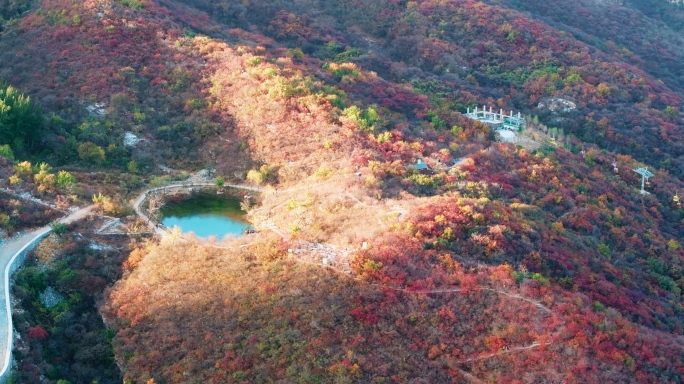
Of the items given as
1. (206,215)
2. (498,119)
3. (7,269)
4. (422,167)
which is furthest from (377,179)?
(498,119)

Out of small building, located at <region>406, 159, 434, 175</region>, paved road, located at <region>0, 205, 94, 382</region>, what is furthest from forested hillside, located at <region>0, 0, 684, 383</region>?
paved road, located at <region>0, 205, 94, 382</region>

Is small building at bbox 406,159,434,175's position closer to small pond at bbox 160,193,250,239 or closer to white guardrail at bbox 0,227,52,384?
small pond at bbox 160,193,250,239

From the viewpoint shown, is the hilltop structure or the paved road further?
the hilltop structure

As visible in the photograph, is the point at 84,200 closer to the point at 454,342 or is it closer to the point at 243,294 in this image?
the point at 243,294

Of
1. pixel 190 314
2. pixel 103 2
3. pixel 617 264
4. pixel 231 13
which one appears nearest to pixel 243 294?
pixel 190 314

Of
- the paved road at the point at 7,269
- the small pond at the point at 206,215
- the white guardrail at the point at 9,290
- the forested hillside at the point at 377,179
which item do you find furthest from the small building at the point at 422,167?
the white guardrail at the point at 9,290

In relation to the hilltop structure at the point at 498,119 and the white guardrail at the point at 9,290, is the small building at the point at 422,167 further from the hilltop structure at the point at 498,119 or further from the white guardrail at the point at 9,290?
the white guardrail at the point at 9,290
